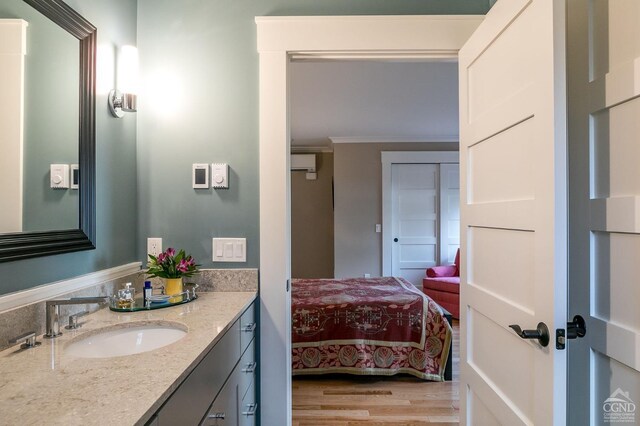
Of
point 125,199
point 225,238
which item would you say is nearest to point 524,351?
point 225,238

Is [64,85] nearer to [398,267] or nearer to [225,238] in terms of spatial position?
[225,238]

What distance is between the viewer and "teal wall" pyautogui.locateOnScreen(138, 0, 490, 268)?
1.73 meters

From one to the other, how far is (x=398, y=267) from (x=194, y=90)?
4513 mm

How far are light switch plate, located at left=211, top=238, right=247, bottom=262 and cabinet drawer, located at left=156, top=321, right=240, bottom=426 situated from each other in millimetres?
436

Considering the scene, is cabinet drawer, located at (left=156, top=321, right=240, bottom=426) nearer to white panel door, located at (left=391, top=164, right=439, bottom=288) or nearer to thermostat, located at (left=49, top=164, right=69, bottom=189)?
thermostat, located at (left=49, top=164, right=69, bottom=189)

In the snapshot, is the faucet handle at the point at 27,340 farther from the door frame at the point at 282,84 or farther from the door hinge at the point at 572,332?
the door hinge at the point at 572,332

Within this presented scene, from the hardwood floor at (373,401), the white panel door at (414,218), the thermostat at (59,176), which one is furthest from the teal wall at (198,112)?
the white panel door at (414,218)

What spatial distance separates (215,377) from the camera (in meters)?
1.09

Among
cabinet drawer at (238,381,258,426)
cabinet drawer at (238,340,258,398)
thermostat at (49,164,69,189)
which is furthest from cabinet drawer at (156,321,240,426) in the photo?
thermostat at (49,164,69,189)

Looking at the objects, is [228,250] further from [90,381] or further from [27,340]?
[90,381]

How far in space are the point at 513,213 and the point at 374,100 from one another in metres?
2.86

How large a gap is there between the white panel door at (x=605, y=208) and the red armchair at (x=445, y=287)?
3.32 meters

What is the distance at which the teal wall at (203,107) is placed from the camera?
1733 mm

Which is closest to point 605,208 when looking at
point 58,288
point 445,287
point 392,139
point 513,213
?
point 513,213
